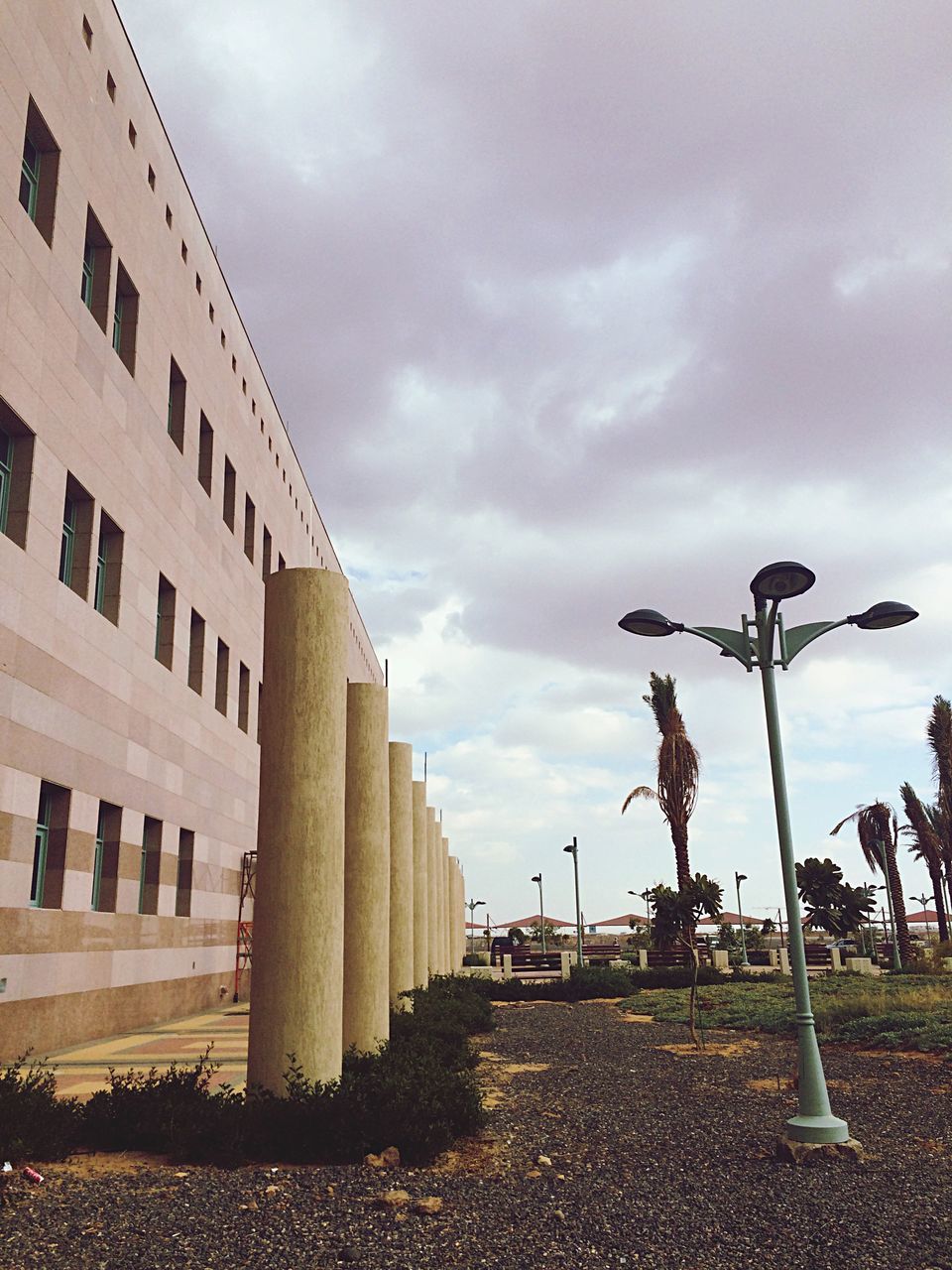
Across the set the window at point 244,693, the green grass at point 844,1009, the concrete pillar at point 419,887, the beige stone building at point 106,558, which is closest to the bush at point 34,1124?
the beige stone building at point 106,558

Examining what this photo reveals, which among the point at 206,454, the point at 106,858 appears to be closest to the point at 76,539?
the point at 106,858

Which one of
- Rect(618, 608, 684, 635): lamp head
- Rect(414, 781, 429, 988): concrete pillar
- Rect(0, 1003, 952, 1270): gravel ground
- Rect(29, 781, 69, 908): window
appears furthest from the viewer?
Rect(414, 781, 429, 988): concrete pillar

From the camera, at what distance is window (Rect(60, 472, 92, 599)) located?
1705 centimetres

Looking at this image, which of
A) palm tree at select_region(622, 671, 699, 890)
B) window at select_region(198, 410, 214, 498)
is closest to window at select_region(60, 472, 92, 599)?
window at select_region(198, 410, 214, 498)

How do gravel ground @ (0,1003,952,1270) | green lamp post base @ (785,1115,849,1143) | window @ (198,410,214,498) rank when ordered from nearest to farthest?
1. gravel ground @ (0,1003,952,1270)
2. green lamp post base @ (785,1115,849,1143)
3. window @ (198,410,214,498)

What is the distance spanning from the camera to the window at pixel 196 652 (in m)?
24.1

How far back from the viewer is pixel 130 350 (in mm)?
19641

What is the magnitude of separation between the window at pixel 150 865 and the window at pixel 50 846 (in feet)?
14.3

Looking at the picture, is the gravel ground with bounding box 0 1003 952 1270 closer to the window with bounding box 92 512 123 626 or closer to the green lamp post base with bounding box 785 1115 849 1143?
the green lamp post base with bounding box 785 1115 849 1143

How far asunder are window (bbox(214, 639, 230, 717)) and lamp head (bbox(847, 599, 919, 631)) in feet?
62.5

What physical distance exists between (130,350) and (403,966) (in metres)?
12.8

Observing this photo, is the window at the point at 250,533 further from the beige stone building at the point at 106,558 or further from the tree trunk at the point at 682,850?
the tree trunk at the point at 682,850

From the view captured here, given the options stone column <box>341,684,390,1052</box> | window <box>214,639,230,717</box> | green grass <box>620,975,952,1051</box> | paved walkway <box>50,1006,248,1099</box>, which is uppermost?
window <box>214,639,230,717</box>

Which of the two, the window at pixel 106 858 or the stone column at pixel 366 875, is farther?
the window at pixel 106 858
